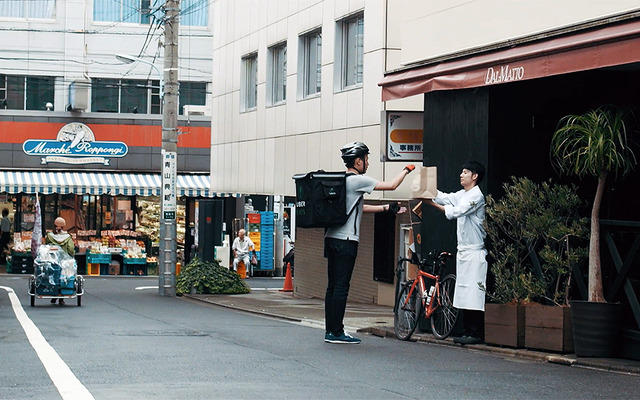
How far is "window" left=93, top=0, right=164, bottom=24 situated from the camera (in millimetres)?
39906

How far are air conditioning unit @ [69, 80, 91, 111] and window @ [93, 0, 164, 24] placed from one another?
2760mm

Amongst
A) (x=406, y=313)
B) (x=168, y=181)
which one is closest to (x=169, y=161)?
(x=168, y=181)

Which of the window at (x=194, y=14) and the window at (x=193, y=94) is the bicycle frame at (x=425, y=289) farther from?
the window at (x=194, y=14)

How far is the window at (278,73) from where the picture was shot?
88.2ft

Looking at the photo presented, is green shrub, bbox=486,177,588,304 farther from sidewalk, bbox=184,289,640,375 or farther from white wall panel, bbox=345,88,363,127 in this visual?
white wall panel, bbox=345,88,363,127

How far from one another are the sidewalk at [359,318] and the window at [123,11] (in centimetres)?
1471

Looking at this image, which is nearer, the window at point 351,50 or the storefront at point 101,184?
the window at point 351,50

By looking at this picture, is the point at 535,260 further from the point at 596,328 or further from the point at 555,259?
the point at 596,328

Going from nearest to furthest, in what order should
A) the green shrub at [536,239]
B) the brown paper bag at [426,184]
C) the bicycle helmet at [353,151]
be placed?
the green shrub at [536,239], the bicycle helmet at [353,151], the brown paper bag at [426,184]

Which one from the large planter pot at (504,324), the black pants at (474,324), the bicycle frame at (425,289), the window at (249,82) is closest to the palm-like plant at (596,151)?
the large planter pot at (504,324)

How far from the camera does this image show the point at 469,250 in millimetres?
12047

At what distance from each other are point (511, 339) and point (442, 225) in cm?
221

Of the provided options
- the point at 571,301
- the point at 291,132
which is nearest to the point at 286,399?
the point at 571,301

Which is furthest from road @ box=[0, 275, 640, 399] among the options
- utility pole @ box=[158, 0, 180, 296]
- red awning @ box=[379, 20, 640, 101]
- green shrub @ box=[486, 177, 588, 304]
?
utility pole @ box=[158, 0, 180, 296]
